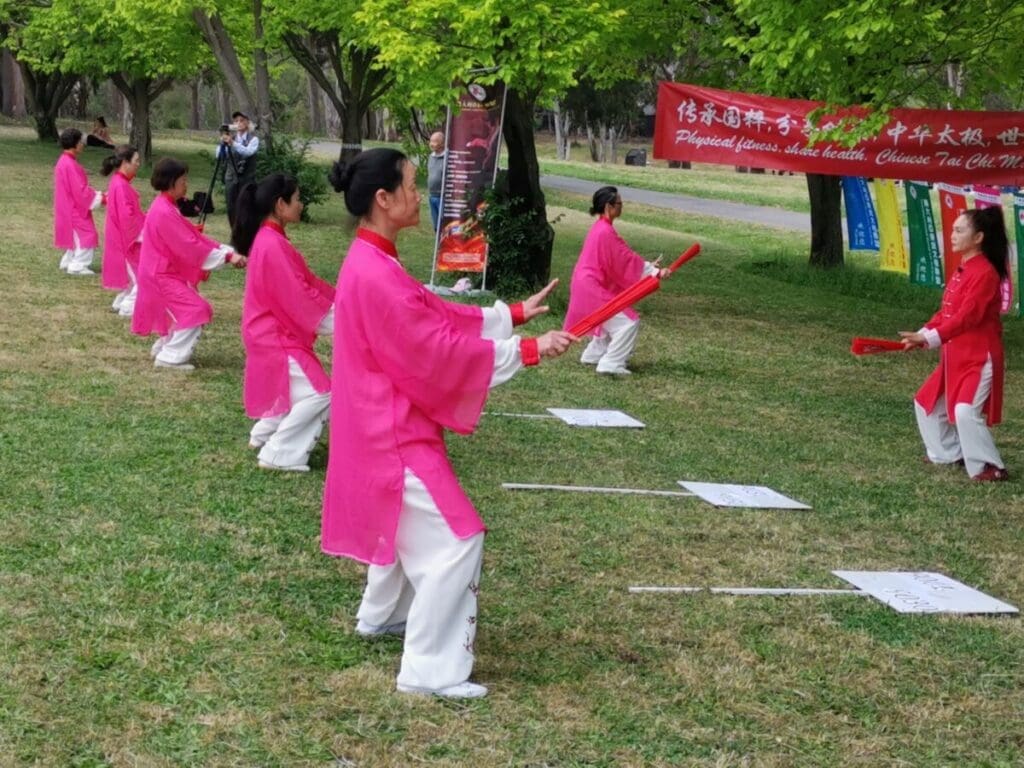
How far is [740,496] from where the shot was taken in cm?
734

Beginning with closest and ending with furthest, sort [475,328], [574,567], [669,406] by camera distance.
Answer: [475,328]
[574,567]
[669,406]

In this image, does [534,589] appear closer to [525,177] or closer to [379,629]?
[379,629]

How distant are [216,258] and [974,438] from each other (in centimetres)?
522

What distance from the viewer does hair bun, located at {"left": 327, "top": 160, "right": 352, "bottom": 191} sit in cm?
470

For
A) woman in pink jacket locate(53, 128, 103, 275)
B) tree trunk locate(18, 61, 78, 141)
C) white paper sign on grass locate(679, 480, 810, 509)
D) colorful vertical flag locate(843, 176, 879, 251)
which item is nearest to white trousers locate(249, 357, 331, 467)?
white paper sign on grass locate(679, 480, 810, 509)

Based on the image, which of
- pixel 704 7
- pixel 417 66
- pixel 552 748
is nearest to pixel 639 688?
pixel 552 748

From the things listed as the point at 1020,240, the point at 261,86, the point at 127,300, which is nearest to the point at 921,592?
the point at 127,300

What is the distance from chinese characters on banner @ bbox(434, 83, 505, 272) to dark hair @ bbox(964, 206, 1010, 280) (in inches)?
291

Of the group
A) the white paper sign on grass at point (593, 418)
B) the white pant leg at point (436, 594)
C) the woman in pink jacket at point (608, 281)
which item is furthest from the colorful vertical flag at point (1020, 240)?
the white pant leg at point (436, 594)

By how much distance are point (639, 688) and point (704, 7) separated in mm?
13439

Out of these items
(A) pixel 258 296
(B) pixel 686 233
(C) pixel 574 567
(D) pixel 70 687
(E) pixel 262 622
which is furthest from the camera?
(B) pixel 686 233

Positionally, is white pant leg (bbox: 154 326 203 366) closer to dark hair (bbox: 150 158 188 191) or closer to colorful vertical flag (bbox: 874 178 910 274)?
dark hair (bbox: 150 158 188 191)

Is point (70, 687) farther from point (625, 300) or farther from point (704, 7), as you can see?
point (704, 7)

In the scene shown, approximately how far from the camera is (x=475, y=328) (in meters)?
4.75
